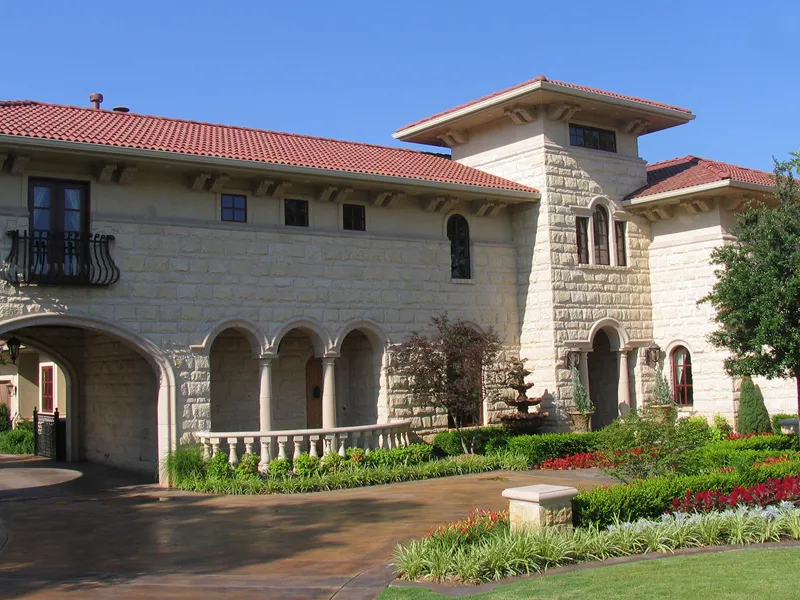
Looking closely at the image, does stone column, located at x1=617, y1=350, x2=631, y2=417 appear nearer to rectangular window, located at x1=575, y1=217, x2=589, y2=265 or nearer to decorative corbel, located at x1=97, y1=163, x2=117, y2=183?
rectangular window, located at x1=575, y1=217, x2=589, y2=265

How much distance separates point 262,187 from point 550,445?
324 inches

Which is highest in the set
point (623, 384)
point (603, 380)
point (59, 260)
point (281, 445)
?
point (59, 260)

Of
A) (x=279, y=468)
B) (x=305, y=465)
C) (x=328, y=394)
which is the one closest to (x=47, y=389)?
(x=328, y=394)

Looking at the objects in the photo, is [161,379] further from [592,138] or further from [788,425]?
[788,425]

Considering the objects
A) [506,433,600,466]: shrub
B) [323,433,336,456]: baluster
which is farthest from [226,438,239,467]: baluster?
[506,433,600,466]: shrub

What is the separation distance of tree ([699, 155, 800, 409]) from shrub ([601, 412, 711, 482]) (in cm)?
365

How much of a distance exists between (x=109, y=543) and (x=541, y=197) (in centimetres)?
1378

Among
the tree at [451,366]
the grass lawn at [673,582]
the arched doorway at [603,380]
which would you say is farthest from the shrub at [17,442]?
the grass lawn at [673,582]

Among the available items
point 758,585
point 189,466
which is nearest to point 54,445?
point 189,466

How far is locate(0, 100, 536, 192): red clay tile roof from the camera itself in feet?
54.6

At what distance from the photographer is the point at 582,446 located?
64.6 feet

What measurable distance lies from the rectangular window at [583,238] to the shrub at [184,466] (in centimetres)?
1089

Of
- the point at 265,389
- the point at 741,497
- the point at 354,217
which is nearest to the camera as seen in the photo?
the point at 741,497

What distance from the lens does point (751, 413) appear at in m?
21.0
